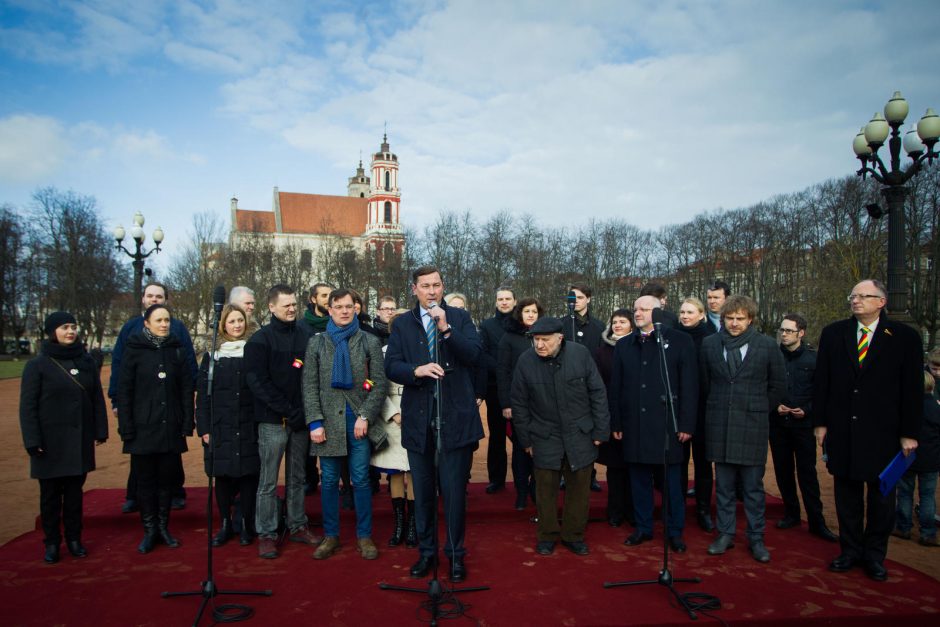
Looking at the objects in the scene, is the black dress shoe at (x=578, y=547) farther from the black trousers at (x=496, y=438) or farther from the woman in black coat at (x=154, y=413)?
the woman in black coat at (x=154, y=413)

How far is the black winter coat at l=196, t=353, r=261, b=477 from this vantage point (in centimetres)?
466

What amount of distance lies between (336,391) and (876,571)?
421 cm

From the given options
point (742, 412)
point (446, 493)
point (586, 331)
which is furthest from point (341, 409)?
point (742, 412)

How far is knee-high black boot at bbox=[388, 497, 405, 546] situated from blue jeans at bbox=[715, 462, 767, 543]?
103 inches

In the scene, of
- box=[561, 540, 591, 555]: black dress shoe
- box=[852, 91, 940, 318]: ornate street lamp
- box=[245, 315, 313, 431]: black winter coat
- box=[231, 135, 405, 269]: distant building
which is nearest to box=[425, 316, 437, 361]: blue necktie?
box=[245, 315, 313, 431]: black winter coat

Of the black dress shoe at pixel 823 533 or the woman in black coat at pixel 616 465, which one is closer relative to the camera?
the black dress shoe at pixel 823 533

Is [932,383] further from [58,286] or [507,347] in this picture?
[58,286]

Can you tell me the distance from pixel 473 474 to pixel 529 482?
2.37 m

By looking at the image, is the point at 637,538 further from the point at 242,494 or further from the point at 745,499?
the point at 242,494

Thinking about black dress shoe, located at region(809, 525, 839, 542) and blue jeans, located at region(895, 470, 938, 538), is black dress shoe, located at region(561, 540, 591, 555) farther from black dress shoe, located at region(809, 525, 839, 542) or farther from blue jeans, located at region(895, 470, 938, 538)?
blue jeans, located at region(895, 470, 938, 538)

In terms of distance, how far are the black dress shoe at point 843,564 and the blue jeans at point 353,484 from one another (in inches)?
139

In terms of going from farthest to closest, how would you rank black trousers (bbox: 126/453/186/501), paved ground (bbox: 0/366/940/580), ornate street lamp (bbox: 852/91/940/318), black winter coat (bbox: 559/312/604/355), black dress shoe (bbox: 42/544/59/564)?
ornate street lamp (bbox: 852/91/940/318) → black winter coat (bbox: 559/312/604/355) → black trousers (bbox: 126/453/186/501) → paved ground (bbox: 0/366/940/580) → black dress shoe (bbox: 42/544/59/564)

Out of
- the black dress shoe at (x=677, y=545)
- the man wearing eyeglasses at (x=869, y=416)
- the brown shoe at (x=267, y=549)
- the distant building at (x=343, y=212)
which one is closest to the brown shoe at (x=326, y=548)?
the brown shoe at (x=267, y=549)

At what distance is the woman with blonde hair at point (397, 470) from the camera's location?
4801 mm
